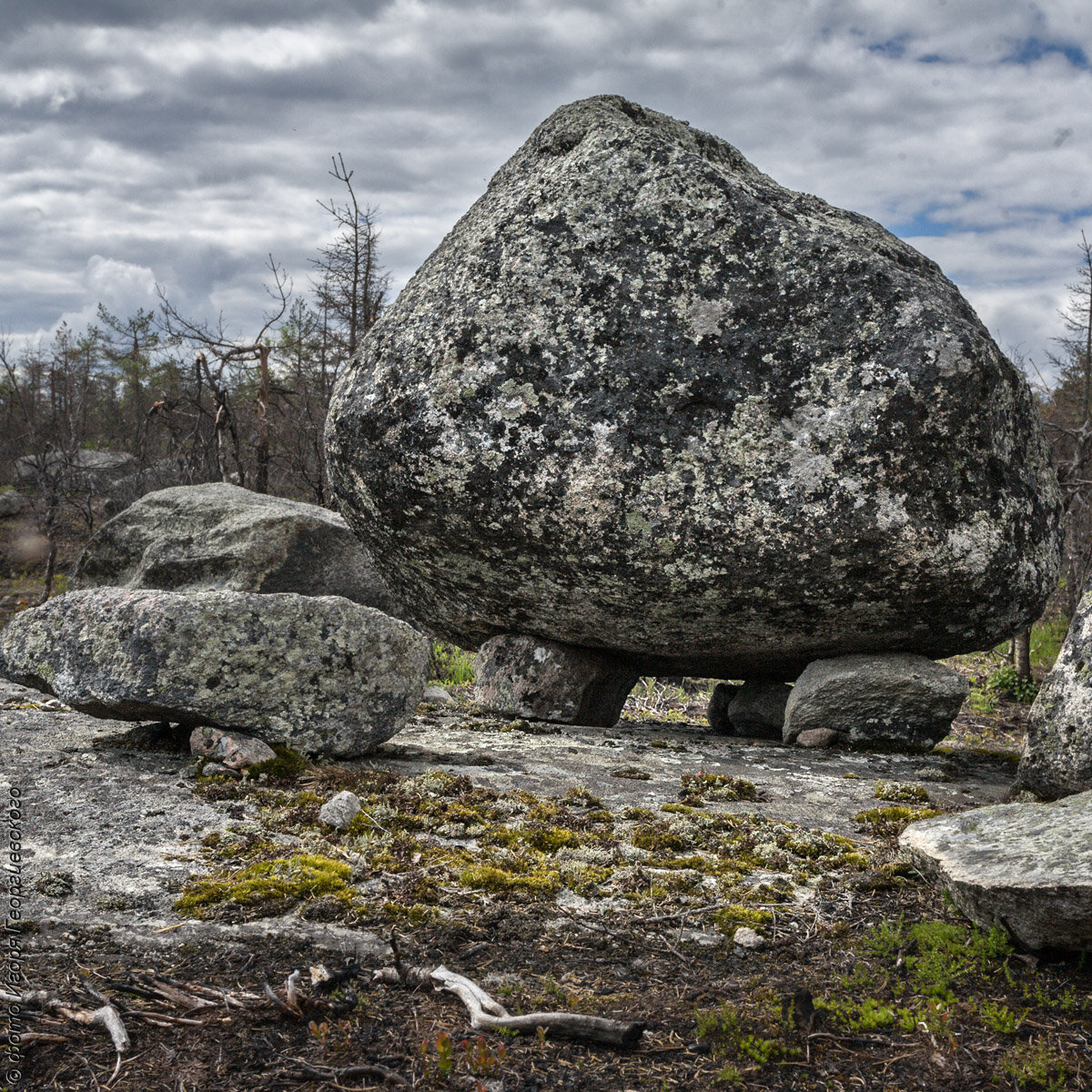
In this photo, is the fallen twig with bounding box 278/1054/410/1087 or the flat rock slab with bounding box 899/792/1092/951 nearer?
Answer: the fallen twig with bounding box 278/1054/410/1087

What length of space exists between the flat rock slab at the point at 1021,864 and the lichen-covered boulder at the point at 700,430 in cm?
336

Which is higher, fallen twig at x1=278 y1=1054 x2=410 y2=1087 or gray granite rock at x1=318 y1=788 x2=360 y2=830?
gray granite rock at x1=318 y1=788 x2=360 y2=830

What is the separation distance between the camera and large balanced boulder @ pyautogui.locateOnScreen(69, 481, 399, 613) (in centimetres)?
1034

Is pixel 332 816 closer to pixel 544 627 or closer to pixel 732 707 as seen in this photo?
pixel 544 627

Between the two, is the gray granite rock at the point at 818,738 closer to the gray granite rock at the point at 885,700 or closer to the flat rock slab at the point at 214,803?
the gray granite rock at the point at 885,700

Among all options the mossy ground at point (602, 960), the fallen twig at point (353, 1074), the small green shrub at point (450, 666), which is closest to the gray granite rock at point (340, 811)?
the mossy ground at point (602, 960)

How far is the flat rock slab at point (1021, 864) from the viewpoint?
134 inches

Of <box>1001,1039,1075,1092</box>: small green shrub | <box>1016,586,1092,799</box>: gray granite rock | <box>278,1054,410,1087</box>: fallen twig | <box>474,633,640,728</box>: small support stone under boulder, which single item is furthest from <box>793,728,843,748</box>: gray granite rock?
<box>278,1054,410,1087</box>: fallen twig

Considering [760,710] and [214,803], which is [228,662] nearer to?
[214,803]

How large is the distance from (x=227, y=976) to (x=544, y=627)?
5438mm

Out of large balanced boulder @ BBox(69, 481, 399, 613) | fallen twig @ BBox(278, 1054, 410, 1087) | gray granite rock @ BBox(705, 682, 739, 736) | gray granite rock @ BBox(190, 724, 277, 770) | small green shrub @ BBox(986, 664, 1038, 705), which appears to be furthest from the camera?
small green shrub @ BBox(986, 664, 1038, 705)

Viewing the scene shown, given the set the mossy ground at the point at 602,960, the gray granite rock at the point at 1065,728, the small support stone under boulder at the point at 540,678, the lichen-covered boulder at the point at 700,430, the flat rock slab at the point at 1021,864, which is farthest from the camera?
the small support stone under boulder at the point at 540,678

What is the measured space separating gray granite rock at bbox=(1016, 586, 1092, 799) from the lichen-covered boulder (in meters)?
1.59

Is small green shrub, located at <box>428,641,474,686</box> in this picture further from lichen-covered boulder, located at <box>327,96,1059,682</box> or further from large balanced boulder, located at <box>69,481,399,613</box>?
lichen-covered boulder, located at <box>327,96,1059,682</box>
